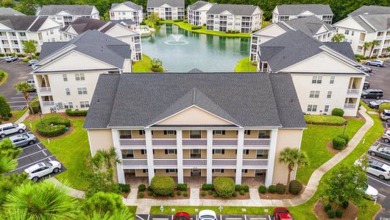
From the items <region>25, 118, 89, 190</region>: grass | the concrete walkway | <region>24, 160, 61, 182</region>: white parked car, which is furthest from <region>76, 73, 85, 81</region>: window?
the concrete walkway

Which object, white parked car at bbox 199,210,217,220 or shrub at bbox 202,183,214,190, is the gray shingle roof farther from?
white parked car at bbox 199,210,217,220

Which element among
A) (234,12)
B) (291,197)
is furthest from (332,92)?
(234,12)

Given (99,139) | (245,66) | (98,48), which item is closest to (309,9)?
(245,66)

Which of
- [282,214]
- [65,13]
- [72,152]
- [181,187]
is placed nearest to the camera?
[282,214]

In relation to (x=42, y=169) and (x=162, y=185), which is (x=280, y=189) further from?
(x=42, y=169)

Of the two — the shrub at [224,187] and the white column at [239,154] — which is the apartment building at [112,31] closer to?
the white column at [239,154]

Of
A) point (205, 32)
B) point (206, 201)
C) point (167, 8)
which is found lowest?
point (206, 201)
